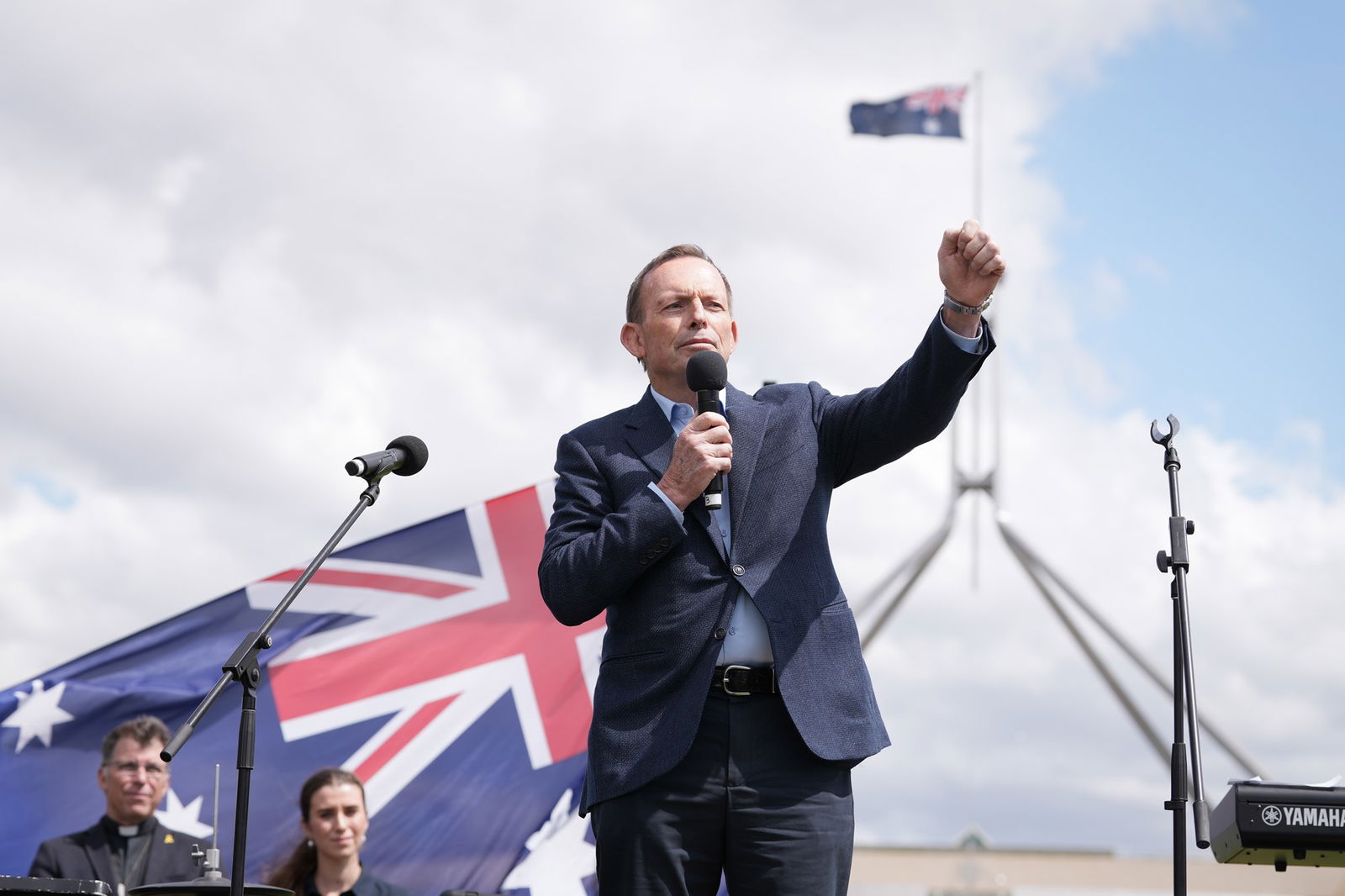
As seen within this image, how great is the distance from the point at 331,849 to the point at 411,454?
339cm

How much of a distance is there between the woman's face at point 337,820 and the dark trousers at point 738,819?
14.1ft

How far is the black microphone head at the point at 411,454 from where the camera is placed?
466cm

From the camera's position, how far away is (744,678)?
3379 mm

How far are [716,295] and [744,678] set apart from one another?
110cm

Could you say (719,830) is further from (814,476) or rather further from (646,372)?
(646,372)

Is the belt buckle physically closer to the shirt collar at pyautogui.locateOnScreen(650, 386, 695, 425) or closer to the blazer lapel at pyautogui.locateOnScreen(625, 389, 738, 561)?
the blazer lapel at pyautogui.locateOnScreen(625, 389, 738, 561)

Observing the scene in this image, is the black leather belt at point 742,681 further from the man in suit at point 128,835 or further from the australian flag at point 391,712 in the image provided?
the australian flag at point 391,712

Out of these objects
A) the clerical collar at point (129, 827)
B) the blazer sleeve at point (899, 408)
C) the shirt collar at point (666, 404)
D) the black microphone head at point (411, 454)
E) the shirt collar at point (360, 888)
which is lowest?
the shirt collar at point (360, 888)

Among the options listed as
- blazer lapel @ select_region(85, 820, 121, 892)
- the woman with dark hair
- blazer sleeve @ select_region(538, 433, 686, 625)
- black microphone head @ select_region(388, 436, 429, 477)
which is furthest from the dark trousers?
blazer lapel @ select_region(85, 820, 121, 892)

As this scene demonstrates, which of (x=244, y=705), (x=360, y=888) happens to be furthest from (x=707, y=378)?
(x=360, y=888)

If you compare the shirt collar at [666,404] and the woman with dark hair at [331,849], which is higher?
the shirt collar at [666,404]

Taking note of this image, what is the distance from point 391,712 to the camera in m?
8.70

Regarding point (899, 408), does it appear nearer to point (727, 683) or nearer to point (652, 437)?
point (652, 437)

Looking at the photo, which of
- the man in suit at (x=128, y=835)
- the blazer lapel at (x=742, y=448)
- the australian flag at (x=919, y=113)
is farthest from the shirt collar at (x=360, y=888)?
the australian flag at (x=919, y=113)
